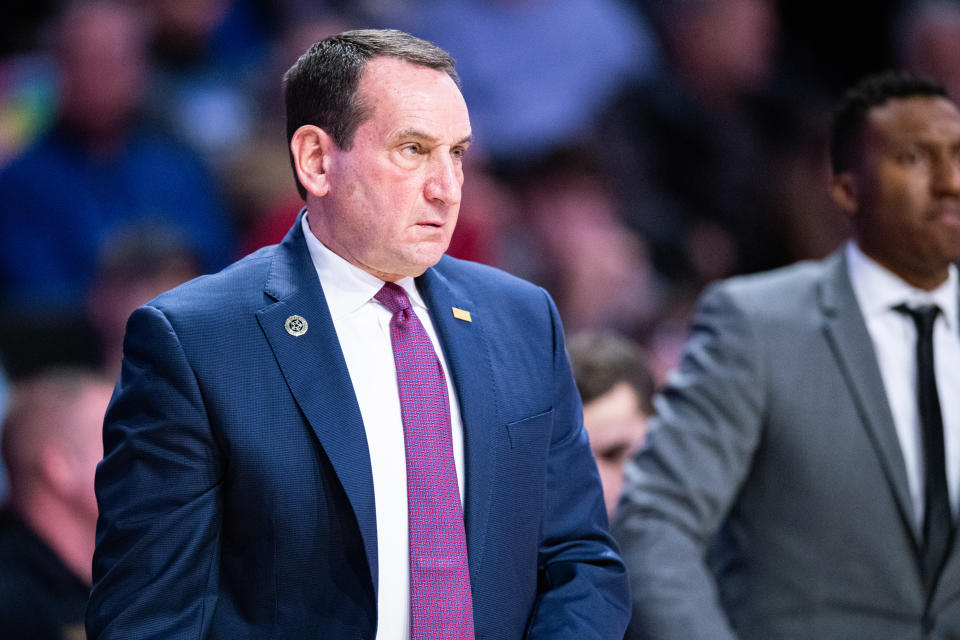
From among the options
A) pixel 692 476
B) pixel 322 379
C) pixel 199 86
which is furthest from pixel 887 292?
pixel 199 86

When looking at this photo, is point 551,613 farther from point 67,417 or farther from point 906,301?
point 67,417

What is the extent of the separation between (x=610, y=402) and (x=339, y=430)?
5.15ft

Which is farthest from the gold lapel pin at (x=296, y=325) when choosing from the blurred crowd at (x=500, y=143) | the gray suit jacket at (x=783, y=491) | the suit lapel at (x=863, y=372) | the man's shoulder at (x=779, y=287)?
the blurred crowd at (x=500, y=143)

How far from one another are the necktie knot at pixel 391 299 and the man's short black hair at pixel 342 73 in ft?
0.82

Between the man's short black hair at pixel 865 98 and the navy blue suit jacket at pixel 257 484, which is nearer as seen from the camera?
the navy blue suit jacket at pixel 257 484

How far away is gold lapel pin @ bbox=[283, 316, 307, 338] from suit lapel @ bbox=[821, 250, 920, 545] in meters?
A: 1.35

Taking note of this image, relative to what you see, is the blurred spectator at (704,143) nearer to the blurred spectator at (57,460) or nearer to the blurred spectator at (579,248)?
the blurred spectator at (579,248)

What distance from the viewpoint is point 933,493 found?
8.87 ft

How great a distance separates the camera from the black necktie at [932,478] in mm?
2691

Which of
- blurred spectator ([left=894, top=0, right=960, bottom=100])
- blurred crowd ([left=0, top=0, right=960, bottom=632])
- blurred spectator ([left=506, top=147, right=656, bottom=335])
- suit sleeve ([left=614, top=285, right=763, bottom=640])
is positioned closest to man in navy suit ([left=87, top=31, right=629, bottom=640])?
suit sleeve ([left=614, top=285, right=763, bottom=640])

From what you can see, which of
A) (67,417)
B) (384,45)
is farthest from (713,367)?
(67,417)

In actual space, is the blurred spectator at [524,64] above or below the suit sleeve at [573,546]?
above

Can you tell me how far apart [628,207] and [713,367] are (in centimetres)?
368

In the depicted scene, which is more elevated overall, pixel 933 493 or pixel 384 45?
pixel 384 45
